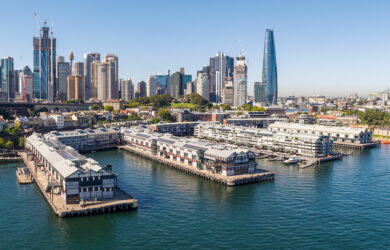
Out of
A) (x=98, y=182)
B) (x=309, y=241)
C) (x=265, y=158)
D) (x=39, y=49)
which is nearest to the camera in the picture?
(x=309, y=241)

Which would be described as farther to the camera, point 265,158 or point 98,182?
point 265,158

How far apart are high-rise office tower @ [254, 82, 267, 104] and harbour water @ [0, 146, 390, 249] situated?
427ft

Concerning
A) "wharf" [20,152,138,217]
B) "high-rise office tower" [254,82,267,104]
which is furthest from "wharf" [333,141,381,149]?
"high-rise office tower" [254,82,267,104]

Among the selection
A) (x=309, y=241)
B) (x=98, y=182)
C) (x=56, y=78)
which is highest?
(x=56, y=78)

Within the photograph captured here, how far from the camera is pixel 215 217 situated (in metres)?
24.0

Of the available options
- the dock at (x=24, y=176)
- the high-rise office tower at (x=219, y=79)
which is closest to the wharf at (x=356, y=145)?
the dock at (x=24, y=176)

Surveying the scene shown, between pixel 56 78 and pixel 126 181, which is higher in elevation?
pixel 56 78

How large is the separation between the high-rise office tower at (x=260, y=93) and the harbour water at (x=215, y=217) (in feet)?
427

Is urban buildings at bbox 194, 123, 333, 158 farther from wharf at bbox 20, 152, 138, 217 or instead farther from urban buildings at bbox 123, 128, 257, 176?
wharf at bbox 20, 152, 138, 217

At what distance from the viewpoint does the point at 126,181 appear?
3244 centimetres

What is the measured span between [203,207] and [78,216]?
8.17 metres

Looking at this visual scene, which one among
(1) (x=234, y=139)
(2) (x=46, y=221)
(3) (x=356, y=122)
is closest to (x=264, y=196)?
(2) (x=46, y=221)

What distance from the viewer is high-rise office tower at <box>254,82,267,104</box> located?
16339 cm

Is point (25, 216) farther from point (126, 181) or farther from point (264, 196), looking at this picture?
point (264, 196)
